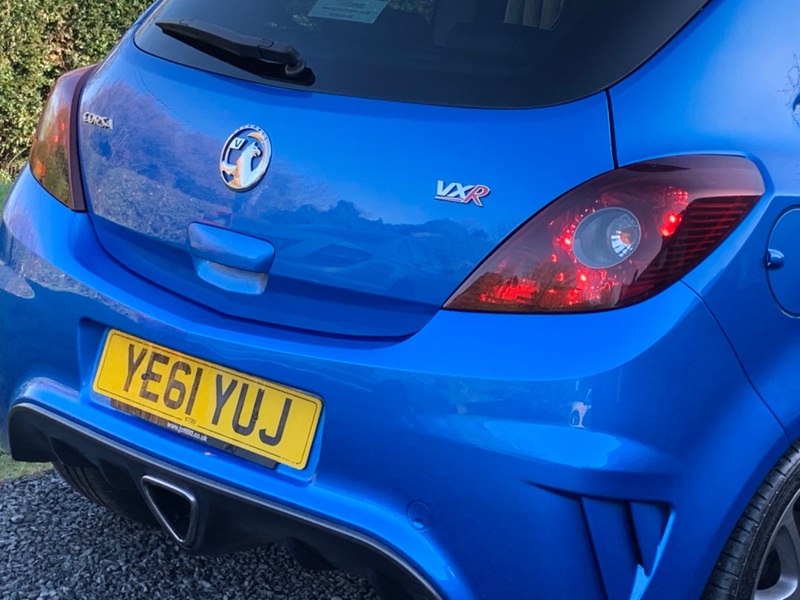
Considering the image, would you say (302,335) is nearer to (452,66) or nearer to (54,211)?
(452,66)

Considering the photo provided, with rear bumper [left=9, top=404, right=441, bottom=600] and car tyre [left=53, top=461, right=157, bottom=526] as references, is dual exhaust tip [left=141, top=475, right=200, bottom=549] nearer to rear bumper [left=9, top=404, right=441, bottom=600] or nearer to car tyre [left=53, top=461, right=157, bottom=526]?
rear bumper [left=9, top=404, right=441, bottom=600]

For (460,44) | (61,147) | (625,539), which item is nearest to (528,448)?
(625,539)

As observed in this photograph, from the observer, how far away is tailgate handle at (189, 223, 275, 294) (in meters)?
2.03

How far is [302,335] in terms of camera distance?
6.55 ft

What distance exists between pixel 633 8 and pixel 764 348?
637 mm

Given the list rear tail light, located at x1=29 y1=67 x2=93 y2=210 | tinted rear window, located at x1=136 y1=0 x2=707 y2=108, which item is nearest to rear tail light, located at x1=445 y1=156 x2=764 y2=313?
tinted rear window, located at x1=136 y1=0 x2=707 y2=108

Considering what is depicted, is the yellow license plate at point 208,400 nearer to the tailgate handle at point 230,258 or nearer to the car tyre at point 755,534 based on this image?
the tailgate handle at point 230,258

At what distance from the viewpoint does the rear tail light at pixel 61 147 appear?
7.67 ft

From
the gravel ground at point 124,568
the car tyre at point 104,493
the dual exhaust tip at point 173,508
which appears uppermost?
the dual exhaust tip at point 173,508

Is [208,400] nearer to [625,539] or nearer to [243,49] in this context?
[243,49]

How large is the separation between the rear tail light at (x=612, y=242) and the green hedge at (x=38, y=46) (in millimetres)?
5787

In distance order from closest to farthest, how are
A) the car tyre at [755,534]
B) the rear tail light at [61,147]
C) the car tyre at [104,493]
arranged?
the car tyre at [755,534] → the rear tail light at [61,147] → the car tyre at [104,493]

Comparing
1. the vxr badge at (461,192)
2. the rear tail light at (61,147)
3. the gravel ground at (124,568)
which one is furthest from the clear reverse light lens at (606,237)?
the gravel ground at (124,568)

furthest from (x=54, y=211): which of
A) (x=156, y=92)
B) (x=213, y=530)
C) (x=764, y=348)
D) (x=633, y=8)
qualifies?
(x=764, y=348)
